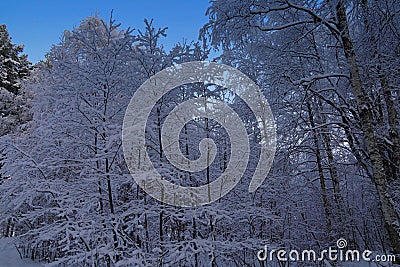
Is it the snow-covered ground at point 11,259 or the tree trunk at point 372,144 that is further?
the snow-covered ground at point 11,259

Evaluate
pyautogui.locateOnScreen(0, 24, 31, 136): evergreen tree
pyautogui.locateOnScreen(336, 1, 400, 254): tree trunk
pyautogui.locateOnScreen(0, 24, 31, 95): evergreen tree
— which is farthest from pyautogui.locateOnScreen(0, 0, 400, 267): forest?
pyautogui.locateOnScreen(0, 24, 31, 95): evergreen tree

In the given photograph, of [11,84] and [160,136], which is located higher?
[11,84]

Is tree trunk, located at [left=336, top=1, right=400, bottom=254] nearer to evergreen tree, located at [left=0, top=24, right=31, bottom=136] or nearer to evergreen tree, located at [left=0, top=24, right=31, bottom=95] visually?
evergreen tree, located at [left=0, top=24, right=31, bottom=136]

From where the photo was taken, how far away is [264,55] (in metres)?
5.92

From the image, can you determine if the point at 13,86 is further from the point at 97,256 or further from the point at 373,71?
the point at 373,71

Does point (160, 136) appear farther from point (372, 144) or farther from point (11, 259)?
point (11, 259)

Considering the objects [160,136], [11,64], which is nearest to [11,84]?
[11,64]

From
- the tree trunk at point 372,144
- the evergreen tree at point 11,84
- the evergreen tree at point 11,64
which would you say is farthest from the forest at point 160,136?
the evergreen tree at point 11,64

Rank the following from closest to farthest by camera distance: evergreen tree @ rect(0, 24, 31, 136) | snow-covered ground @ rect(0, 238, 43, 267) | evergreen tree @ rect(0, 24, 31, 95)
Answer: snow-covered ground @ rect(0, 238, 43, 267), evergreen tree @ rect(0, 24, 31, 136), evergreen tree @ rect(0, 24, 31, 95)

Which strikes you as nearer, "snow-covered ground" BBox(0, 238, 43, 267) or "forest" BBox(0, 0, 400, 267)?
"forest" BBox(0, 0, 400, 267)

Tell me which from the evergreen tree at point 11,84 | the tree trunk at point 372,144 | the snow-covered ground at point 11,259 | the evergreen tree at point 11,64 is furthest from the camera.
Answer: the evergreen tree at point 11,64

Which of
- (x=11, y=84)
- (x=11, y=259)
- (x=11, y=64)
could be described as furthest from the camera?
(x=11, y=64)

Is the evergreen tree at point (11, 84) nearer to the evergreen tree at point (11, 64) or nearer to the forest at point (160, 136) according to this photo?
the evergreen tree at point (11, 64)

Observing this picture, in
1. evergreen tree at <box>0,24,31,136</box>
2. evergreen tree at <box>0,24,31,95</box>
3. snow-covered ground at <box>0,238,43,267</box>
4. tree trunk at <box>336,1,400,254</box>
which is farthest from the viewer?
evergreen tree at <box>0,24,31,95</box>
